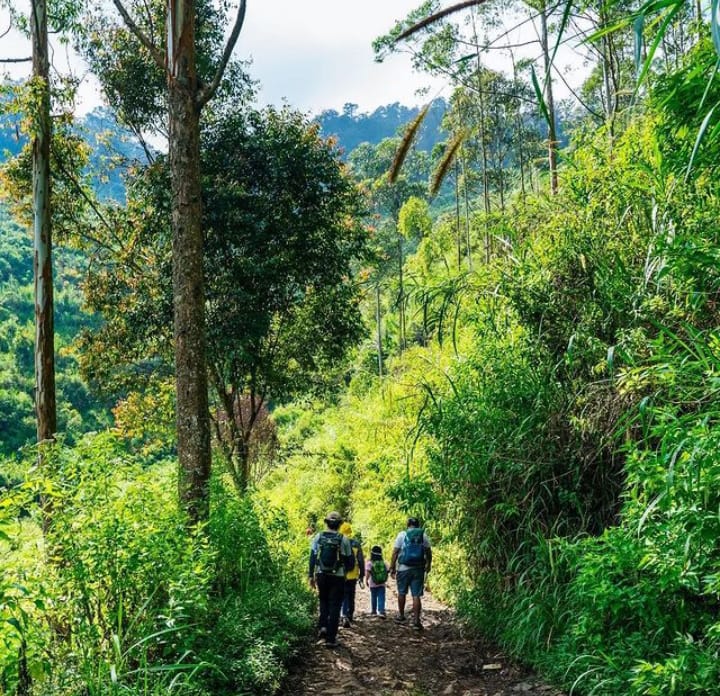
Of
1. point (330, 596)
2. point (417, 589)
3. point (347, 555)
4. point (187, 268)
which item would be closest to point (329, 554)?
point (330, 596)

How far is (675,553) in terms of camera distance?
11.4 feet

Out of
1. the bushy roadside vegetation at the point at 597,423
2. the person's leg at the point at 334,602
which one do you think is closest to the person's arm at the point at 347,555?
the person's leg at the point at 334,602

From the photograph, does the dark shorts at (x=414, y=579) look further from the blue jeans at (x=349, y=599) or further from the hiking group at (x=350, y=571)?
the blue jeans at (x=349, y=599)

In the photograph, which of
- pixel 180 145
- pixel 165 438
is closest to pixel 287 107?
pixel 180 145

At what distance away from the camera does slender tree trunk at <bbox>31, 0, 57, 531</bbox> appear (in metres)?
7.60

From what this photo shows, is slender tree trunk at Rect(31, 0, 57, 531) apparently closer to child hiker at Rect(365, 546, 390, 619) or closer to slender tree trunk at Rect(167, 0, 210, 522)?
slender tree trunk at Rect(167, 0, 210, 522)

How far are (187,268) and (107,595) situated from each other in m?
3.16

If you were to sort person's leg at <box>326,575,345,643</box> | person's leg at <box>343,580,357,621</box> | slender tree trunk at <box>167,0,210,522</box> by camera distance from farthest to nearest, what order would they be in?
person's leg at <box>343,580,357,621</box> → person's leg at <box>326,575,345,643</box> → slender tree trunk at <box>167,0,210,522</box>

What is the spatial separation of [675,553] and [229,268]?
8.02 metres

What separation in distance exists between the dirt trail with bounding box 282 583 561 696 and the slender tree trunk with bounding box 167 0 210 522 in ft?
6.24

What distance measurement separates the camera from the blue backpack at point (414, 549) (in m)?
7.83

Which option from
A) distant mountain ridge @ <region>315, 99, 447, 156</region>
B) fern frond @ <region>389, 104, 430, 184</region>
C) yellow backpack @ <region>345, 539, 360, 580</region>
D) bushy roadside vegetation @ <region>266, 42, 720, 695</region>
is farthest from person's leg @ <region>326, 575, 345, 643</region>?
distant mountain ridge @ <region>315, 99, 447, 156</region>

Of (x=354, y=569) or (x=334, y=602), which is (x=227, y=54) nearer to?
(x=334, y=602)

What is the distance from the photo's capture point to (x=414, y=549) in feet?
25.8
